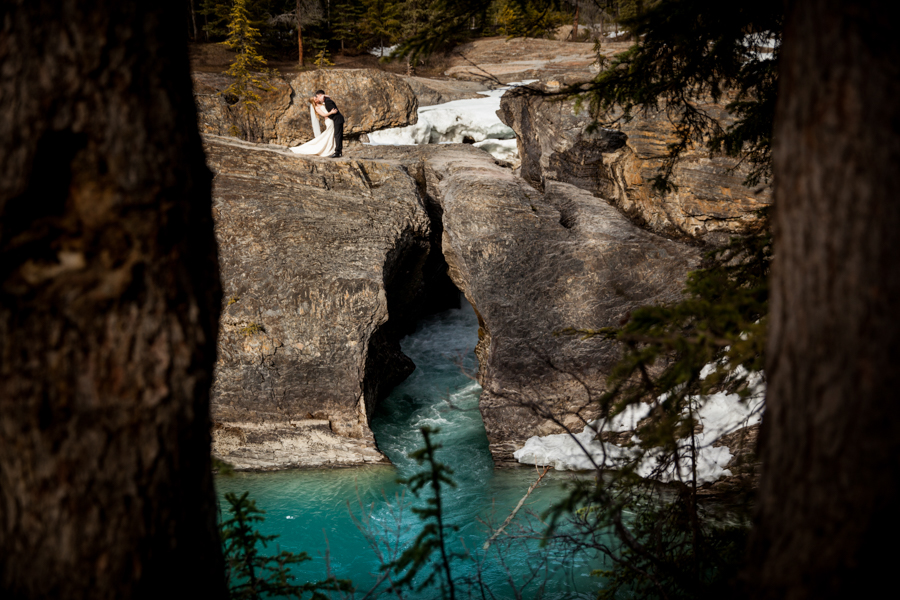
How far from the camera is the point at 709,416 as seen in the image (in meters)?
8.41

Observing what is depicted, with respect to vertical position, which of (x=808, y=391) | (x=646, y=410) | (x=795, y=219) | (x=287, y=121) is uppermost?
(x=287, y=121)

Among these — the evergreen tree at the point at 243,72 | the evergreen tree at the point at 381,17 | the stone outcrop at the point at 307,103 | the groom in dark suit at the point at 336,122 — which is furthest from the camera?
the evergreen tree at the point at 381,17

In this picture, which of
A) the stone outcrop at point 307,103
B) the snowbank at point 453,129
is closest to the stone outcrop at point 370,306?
the stone outcrop at point 307,103

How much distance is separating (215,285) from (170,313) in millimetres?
252

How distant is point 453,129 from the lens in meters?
17.8

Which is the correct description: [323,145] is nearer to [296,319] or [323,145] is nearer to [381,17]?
[296,319]

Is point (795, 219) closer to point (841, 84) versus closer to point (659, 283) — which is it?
point (841, 84)

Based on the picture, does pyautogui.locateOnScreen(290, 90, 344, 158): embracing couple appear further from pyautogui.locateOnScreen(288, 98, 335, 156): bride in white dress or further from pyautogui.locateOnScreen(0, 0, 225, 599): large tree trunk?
pyautogui.locateOnScreen(0, 0, 225, 599): large tree trunk

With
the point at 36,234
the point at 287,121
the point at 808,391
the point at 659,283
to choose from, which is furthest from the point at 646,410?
the point at 287,121

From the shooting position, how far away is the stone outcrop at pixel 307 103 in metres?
15.9

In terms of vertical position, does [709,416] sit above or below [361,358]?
below

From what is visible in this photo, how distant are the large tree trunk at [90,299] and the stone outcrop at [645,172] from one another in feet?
27.3

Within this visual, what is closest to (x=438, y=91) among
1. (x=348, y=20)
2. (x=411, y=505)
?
(x=348, y=20)

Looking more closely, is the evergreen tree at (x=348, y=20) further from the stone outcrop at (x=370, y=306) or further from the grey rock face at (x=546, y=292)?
the grey rock face at (x=546, y=292)
